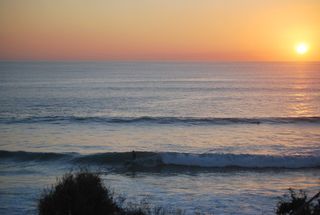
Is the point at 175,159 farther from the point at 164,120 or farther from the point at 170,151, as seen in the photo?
the point at 164,120

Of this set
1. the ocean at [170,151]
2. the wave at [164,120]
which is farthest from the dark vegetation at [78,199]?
the wave at [164,120]

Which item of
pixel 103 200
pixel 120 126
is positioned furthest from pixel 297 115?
pixel 103 200

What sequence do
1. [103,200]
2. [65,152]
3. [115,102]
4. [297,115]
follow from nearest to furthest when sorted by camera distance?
[103,200] → [65,152] → [297,115] → [115,102]

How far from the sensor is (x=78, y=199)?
906cm

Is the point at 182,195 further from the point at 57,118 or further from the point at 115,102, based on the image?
the point at 115,102

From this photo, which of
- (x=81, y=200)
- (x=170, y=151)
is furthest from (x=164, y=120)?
(x=81, y=200)

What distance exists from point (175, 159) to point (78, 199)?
15432mm

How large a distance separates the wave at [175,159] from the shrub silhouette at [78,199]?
44.2 ft

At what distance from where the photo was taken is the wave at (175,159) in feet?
75.8

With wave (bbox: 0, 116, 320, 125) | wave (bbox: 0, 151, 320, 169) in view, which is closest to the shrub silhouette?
wave (bbox: 0, 151, 320, 169)

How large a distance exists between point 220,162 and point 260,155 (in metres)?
2.61

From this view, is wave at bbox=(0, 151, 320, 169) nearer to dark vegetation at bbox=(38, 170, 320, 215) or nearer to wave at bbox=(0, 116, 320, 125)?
wave at bbox=(0, 116, 320, 125)

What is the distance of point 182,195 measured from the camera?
16422 mm

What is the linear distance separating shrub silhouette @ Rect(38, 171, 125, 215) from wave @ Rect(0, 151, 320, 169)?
13.5 m
